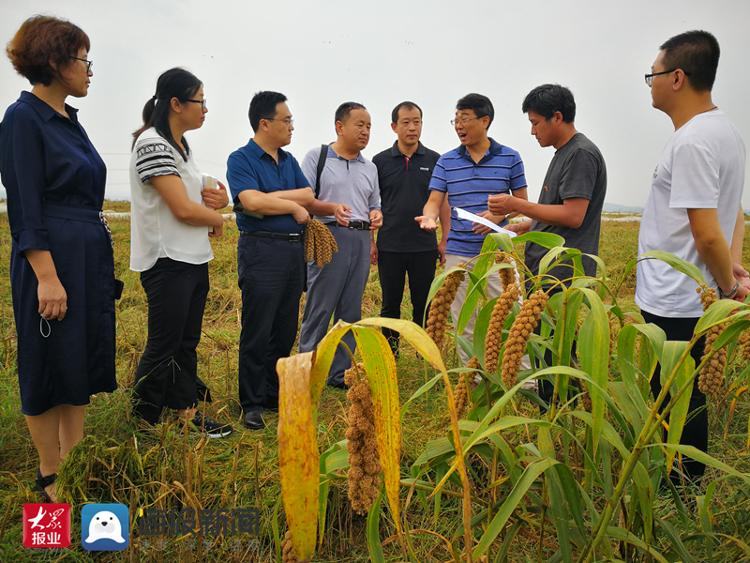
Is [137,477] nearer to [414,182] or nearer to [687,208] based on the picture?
[687,208]

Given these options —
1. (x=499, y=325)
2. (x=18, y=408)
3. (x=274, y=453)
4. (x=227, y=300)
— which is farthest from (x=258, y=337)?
(x=227, y=300)

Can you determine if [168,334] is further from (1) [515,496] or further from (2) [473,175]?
(2) [473,175]

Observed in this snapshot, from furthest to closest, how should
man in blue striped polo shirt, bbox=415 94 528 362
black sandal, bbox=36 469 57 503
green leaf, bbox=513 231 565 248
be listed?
man in blue striped polo shirt, bbox=415 94 528 362 < black sandal, bbox=36 469 57 503 < green leaf, bbox=513 231 565 248

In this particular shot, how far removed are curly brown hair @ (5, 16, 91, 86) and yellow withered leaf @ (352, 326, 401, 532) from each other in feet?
4.99

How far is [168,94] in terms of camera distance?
212cm

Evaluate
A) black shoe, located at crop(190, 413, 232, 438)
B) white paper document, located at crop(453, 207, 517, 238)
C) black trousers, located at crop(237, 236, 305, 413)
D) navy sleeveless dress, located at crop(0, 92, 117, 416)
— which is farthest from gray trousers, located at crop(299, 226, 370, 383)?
white paper document, located at crop(453, 207, 517, 238)

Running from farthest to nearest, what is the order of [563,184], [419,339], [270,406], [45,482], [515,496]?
[270,406] → [563,184] → [45,482] → [515,496] → [419,339]

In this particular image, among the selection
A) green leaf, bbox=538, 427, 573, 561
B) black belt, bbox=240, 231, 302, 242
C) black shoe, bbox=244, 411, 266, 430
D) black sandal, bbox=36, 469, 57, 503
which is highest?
black belt, bbox=240, 231, 302, 242

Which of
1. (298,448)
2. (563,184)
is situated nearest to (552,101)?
(563,184)

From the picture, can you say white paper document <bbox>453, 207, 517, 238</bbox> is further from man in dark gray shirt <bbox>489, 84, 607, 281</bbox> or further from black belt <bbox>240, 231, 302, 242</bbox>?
black belt <bbox>240, 231, 302, 242</bbox>

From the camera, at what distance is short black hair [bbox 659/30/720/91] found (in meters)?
1.54

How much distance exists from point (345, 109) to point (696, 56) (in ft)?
6.10

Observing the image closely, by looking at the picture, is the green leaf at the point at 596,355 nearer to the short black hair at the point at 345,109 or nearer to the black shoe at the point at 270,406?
the black shoe at the point at 270,406

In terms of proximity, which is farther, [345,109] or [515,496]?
[345,109]
